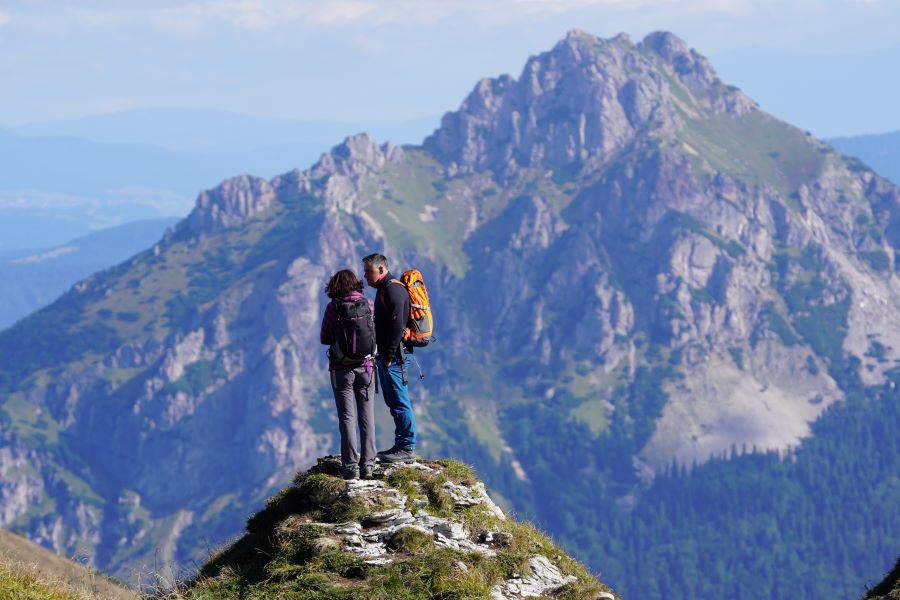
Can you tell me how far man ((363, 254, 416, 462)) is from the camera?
30.8 meters

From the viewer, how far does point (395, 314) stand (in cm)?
3064

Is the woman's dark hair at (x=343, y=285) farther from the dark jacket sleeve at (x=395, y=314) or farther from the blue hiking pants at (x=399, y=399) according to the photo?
the blue hiking pants at (x=399, y=399)

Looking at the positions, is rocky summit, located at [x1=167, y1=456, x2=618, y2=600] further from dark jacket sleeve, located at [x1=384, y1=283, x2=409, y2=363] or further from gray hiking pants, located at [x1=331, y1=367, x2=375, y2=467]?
dark jacket sleeve, located at [x1=384, y1=283, x2=409, y2=363]

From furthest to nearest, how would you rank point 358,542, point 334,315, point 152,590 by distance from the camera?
point 334,315 → point 152,590 → point 358,542

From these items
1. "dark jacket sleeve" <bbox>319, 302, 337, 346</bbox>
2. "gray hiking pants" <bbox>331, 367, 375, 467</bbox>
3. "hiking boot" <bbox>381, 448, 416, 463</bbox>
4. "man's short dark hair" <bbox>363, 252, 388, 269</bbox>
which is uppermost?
"man's short dark hair" <bbox>363, 252, 388, 269</bbox>

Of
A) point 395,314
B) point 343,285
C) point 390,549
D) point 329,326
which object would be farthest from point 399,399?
point 390,549

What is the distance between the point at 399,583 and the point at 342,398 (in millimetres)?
7412

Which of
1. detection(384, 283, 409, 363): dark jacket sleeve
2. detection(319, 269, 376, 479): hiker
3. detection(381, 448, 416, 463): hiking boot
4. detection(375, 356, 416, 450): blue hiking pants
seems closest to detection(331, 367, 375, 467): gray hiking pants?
detection(319, 269, 376, 479): hiker

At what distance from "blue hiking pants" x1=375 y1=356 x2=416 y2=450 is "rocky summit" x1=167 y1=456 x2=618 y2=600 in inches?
59.3

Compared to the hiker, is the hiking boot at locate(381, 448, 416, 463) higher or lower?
lower

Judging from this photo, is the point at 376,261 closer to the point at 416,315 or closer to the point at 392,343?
the point at 416,315

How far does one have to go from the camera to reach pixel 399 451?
31688 mm

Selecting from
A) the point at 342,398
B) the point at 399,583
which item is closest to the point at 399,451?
the point at 342,398

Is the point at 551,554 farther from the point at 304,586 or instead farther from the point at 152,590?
the point at 152,590
